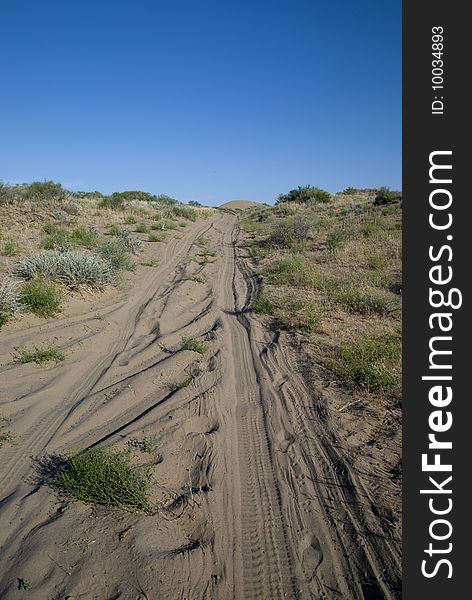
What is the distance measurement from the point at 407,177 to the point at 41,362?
4654 millimetres

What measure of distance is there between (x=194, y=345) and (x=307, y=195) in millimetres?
30069

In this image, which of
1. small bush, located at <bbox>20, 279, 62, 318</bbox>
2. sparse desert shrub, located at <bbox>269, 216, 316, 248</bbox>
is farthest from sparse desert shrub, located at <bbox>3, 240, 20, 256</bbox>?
sparse desert shrub, located at <bbox>269, 216, 316, 248</bbox>

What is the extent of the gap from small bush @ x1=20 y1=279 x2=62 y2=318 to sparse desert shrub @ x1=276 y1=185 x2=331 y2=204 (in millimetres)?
26477

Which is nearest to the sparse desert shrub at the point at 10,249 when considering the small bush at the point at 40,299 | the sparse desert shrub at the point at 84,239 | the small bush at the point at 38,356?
the sparse desert shrub at the point at 84,239

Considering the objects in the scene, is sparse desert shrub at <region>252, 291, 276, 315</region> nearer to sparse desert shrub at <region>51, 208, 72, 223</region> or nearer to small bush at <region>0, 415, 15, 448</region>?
small bush at <region>0, 415, 15, 448</region>

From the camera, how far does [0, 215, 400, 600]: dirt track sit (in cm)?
226

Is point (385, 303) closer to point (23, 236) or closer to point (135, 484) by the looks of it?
point (135, 484)

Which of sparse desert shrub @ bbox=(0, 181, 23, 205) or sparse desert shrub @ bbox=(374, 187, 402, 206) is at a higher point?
sparse desert shrub @ bbox=(374, 187, 402, 206)

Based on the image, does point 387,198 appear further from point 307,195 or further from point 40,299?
point 40,299

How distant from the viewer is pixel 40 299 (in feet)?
20.3

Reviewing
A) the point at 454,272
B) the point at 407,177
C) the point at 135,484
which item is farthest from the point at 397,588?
the point at 407,177

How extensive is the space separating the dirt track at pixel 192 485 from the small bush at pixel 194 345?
127 mm

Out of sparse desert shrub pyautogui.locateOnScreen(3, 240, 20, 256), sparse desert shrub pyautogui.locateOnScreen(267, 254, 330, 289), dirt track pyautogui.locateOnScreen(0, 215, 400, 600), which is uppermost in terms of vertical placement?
sparse desert shrub pyautogui.locateOnScreen(3, 240, 20, 256)

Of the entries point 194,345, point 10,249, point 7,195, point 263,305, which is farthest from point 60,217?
point 194,345
